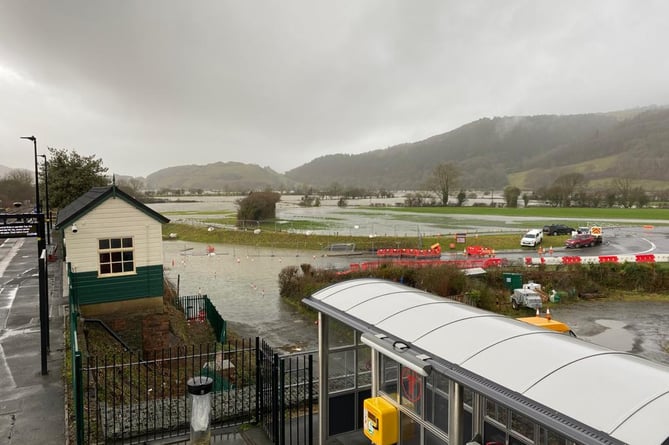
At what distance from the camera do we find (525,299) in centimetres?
2491

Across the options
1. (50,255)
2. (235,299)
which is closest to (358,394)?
(235,299)

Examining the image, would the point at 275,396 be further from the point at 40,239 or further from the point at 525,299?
the point at 525,299

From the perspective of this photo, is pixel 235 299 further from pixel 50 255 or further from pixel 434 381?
pixel 434 381

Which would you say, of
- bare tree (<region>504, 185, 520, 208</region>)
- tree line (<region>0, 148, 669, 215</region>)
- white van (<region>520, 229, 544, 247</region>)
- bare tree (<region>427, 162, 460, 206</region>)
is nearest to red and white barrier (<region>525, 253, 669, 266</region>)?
white van (<region>520, 229, 544, 247</region>)

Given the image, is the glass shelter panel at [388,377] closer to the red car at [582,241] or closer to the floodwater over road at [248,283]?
the floodwater over road at [248,283]

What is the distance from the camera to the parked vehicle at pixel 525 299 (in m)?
24.7

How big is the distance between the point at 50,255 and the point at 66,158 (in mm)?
12203

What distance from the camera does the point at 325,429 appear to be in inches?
334

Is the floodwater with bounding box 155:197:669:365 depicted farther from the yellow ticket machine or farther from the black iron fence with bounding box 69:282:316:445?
the yellow ticket machine

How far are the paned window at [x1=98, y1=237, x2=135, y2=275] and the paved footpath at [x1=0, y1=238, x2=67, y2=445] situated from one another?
2.37 m

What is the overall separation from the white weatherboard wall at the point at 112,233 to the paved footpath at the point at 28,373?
234 centimetres

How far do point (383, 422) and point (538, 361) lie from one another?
107 inches

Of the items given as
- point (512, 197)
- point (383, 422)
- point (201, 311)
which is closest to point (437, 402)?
point (383, 422)

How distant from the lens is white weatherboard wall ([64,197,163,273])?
1625 cm
